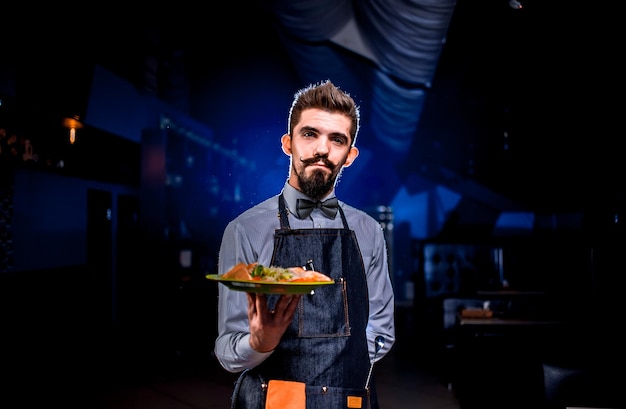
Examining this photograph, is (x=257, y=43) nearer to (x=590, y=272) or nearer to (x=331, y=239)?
(x=590, y=272)

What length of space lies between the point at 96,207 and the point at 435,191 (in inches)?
350

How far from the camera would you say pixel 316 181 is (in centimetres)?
164

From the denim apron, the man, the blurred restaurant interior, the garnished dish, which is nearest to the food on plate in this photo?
the garnished dish

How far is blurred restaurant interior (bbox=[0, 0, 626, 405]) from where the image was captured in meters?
4.58

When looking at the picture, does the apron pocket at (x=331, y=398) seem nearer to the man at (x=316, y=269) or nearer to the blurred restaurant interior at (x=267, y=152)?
the man at (x=316, y=269)

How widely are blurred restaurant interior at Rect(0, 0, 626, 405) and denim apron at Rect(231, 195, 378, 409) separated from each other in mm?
1945

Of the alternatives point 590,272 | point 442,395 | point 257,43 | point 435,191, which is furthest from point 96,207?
point 435,191

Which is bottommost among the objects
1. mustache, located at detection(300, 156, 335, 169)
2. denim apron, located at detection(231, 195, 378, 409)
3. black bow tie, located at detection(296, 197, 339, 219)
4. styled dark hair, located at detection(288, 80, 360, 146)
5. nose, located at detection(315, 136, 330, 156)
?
denim apron, located at detection(231, 195, 378, 409)

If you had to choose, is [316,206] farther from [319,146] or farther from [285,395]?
[285,395]

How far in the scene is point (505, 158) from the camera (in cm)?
877

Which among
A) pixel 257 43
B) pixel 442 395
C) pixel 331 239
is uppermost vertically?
pixel 257 43

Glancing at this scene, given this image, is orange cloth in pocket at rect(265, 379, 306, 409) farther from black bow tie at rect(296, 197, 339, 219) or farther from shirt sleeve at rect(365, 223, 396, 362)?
black bow tie at rect(296, 197, 339, 219)

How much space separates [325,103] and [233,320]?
2.46ft

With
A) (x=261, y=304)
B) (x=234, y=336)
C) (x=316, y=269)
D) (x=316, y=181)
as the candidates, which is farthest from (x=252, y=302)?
(x=316, y=181)
